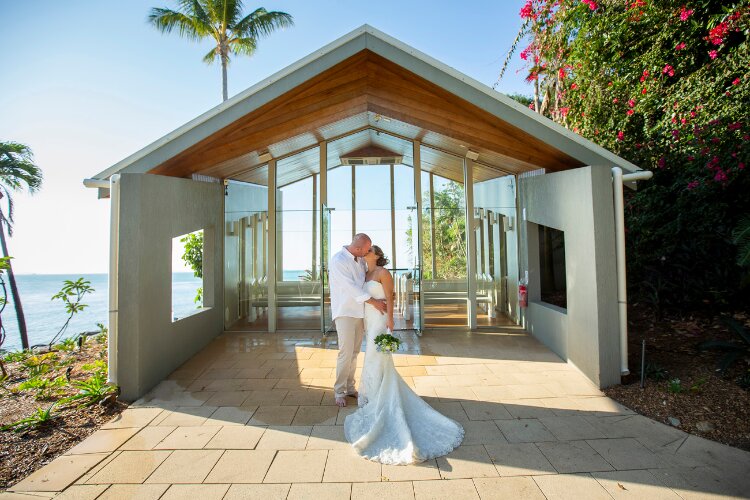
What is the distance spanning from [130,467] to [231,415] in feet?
3.26

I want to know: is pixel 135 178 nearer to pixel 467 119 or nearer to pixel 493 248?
pixel 467 119

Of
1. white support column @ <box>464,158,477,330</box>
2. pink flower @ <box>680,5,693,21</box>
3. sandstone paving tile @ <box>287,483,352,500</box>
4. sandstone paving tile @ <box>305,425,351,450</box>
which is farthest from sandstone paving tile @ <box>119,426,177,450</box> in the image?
pink flower @ <box>680,5,693,21</box>

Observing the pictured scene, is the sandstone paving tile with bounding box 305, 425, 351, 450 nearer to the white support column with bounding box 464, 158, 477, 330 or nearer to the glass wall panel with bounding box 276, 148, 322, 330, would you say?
the glass wall panel with bounding box 276, 148, 322, 330

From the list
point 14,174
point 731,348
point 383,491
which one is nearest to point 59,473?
point 383,491

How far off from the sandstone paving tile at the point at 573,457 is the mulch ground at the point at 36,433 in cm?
359

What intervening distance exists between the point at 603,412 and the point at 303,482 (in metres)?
2.72

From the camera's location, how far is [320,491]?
101 inches

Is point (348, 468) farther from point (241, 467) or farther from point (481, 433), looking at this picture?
point (481, 433)

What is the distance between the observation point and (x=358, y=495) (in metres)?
2.52

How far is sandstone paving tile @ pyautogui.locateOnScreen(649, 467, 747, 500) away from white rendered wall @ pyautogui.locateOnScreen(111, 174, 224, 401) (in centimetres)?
453

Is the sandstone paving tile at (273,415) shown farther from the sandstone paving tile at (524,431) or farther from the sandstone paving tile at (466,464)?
the sandstone paving tile at (524,431)

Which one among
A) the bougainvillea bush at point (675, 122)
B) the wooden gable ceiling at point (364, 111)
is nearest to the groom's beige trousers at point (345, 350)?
the wooden gable ceiling at point (364, 111)

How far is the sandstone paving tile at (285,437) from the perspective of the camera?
318 centimetres

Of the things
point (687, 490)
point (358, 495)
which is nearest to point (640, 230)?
point (687, 490)
